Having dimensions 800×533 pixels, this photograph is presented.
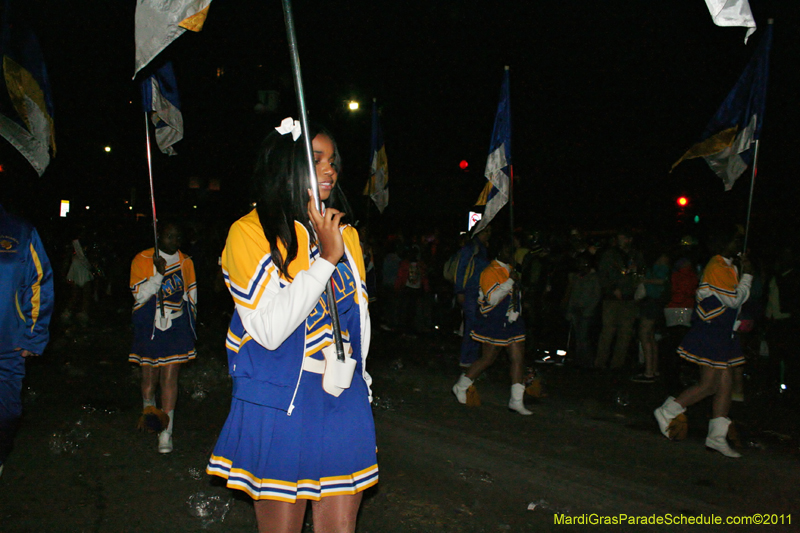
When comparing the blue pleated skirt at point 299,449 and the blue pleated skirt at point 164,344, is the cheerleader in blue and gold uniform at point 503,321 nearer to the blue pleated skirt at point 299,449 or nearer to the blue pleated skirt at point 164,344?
the blue pleated skirt at point 164,344

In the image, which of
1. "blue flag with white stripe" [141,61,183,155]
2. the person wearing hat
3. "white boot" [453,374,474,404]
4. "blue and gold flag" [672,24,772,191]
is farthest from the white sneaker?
the person wearing hat

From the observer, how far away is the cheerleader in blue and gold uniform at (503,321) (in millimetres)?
6863

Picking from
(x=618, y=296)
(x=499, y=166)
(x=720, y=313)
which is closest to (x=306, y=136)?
(x=720, y=313)

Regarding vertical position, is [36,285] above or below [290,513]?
above

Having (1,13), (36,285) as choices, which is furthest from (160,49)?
(1,13)

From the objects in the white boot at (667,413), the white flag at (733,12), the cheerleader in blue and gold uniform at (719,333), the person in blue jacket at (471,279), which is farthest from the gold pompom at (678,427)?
Answer: the white flag at (733,12)

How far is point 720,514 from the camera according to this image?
446 centimetres

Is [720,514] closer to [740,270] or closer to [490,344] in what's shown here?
[740,270]

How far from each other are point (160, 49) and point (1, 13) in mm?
3931

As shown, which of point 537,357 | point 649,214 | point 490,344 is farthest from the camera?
point 649,214

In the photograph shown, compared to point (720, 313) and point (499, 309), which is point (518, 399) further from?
point (720, 313)

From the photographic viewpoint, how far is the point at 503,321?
690cm

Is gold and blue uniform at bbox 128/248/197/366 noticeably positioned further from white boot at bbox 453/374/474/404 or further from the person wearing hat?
the person wearing hat

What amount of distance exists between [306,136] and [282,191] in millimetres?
229
